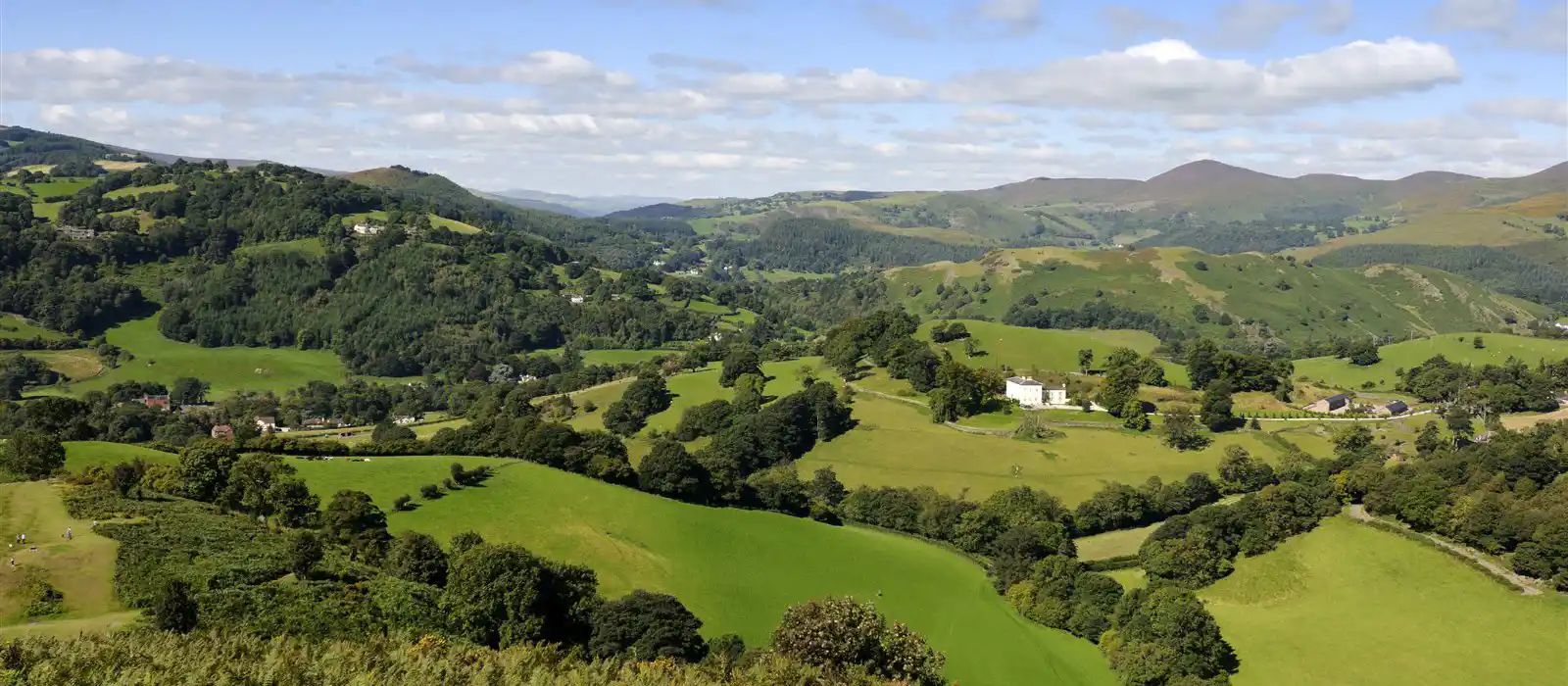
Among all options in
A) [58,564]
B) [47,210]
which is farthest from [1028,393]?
[47,210]

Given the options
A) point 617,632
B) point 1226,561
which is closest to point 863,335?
point 1226,561

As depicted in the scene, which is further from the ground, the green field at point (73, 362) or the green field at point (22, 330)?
the green field at point (22, 330)

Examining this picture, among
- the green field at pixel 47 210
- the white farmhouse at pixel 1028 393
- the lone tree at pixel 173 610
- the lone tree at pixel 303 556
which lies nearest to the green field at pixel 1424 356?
the white farmhouse at pixel 1028 393

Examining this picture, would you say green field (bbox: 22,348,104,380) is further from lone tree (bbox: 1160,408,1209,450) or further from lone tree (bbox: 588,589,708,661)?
lone tree (bbox: 1160,408,1209,450)

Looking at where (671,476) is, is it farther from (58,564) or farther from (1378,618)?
(1378,618)

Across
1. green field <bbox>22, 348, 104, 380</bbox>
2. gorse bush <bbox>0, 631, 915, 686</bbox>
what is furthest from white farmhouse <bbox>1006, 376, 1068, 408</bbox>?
green field <bbox>22, 348, 104, 380</bbox>

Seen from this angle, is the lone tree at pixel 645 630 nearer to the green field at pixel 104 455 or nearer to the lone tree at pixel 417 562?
the lone tree at pixel 417 562
